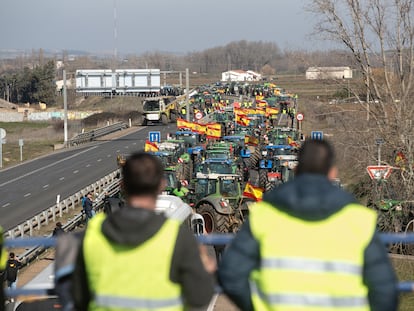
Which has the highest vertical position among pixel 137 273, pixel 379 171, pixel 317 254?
pixel 317 254

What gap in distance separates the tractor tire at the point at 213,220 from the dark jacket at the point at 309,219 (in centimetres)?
1698

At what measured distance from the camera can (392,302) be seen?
365 centimetres

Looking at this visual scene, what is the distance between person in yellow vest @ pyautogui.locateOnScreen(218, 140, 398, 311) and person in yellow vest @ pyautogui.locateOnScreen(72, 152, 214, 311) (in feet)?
0.94

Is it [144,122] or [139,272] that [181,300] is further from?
[144,122]

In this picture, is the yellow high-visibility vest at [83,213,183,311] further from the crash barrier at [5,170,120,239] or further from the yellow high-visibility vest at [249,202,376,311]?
the crash barrier at [5,170,120,239]

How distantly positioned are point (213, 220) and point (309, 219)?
17.4 m

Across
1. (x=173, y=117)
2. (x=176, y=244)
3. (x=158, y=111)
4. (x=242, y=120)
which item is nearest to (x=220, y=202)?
(x=176, y=244)

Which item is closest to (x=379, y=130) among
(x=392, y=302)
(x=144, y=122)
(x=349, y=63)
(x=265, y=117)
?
(x=349, y=63)

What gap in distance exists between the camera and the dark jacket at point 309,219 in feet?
Answer: 11.8

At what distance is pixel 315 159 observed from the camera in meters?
3.74

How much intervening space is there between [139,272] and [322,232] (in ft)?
2.77

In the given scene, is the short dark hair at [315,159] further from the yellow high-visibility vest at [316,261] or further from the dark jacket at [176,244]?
the dark jacket at [176,244]

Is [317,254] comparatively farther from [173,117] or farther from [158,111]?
[173,117]

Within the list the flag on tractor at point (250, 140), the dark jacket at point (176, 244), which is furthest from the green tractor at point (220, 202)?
the flag on tractor at point (250, 140)
